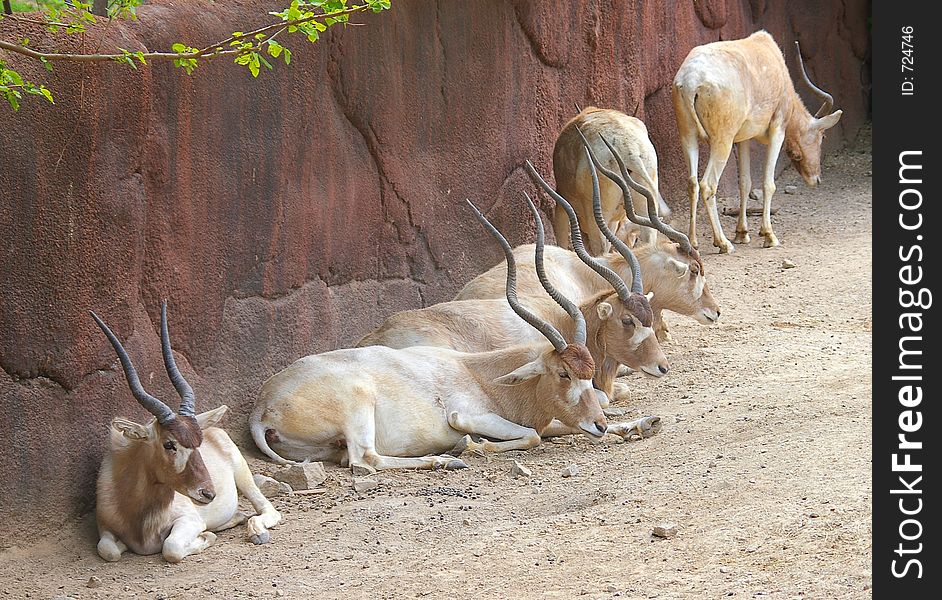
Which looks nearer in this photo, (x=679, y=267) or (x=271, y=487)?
(x=271, y=487)

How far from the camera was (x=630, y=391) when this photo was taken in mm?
7617

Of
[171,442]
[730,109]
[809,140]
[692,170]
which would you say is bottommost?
[171,442]

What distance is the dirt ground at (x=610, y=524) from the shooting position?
Answer: 4449 mm

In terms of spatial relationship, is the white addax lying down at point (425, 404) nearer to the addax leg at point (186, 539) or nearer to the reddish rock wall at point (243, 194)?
the reddish rock wall at point (243, 194)

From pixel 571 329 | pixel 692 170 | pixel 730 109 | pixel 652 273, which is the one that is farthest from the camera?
pixel 692 170

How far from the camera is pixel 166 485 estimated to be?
5273 millimetres

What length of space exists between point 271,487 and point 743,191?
6728mm


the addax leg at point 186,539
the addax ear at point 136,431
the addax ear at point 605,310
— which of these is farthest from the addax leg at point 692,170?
the addax ear at point 136,431

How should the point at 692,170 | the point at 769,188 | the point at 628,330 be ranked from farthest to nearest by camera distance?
the point at 769,188, the point at 692,170, the point at 628,330

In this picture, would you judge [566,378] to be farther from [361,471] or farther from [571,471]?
[361,471]

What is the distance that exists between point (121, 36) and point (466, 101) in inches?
130

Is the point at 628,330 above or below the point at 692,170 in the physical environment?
below

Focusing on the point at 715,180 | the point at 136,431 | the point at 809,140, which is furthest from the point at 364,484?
the point at 809,140

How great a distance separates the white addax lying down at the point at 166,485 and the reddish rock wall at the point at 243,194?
278 millimetres
